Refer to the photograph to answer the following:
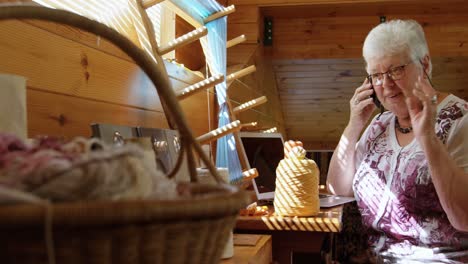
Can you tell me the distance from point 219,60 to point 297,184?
0.69 meters

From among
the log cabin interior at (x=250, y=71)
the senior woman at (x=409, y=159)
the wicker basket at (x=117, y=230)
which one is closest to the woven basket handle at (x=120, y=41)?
the wicker basket at (x=117, y=230)

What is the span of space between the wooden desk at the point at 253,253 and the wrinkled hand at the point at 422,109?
56 cm

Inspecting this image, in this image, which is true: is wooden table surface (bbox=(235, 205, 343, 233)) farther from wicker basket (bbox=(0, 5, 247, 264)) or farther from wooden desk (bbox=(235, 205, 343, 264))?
wicker basket (bbox=(0, 5, 247, 264))

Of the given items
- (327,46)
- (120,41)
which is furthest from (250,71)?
(327,46)

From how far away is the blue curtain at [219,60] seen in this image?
1783mm

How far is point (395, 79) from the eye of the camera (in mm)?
1575

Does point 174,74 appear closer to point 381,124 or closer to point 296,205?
point 296,205

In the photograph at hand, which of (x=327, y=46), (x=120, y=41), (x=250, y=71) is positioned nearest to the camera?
(x=120, y=41)

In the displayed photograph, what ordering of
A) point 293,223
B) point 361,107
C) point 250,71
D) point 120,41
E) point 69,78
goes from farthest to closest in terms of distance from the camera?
point 250,71 → point 361,107 → point 293,223 → point 69,78 → point 120,41

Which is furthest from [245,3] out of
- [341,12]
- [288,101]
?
[288,101]

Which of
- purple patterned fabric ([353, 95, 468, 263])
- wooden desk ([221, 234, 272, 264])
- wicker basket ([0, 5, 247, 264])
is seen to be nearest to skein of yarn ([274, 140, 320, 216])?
wooden desk ([221, 234, 272, 264])

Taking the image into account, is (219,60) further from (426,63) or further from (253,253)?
(253,253)

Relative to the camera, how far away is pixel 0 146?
435mm

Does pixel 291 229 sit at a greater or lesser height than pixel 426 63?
lesser
